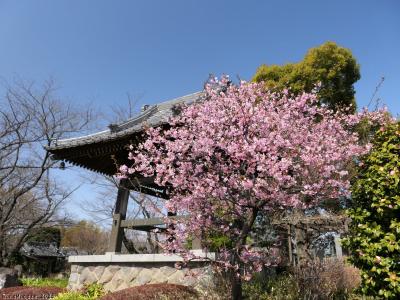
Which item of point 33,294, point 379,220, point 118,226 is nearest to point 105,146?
point 118,226

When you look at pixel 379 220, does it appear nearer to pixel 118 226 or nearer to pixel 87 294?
pixel 118 226

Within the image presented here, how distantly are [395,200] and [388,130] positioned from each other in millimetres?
1341

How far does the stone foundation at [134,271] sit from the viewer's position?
7301 mm

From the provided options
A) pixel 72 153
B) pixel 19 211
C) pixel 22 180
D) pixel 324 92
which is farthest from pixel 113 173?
pixel 19 211

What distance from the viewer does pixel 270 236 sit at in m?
11.3

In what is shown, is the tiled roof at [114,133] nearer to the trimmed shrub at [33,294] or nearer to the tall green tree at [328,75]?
the trimmed shrub at [33,294]

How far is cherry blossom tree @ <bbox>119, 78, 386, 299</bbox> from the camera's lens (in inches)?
229

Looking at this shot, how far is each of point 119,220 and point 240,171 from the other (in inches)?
172

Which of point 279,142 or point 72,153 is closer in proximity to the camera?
point 279,142

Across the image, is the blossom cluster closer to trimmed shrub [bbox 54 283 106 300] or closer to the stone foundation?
the stone foundation

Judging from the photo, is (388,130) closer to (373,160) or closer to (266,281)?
(373,160)

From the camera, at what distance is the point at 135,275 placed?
8.27m

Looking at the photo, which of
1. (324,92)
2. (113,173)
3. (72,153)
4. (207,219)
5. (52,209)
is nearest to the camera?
(207,219)

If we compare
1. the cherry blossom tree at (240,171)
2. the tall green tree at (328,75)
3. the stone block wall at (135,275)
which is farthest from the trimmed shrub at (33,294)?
the tall green tree at (328,75)
